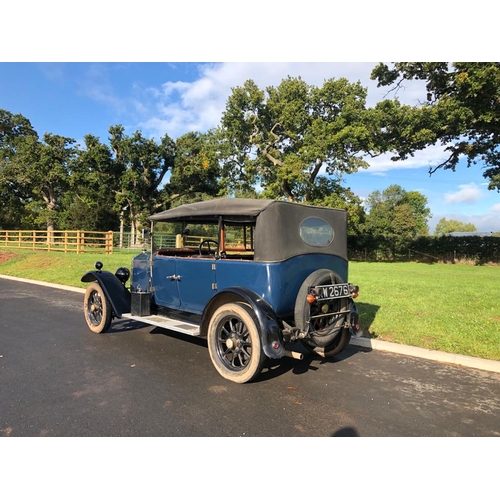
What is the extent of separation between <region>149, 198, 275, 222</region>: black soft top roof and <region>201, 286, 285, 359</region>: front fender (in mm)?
896

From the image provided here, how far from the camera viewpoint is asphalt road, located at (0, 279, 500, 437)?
2975 millimetres

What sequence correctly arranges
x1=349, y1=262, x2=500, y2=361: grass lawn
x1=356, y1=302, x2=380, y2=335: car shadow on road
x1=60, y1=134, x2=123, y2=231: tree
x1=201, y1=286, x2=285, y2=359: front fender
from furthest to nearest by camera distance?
x1=60, y1=134, x2=123, y2=231: tree < x1=356, y1=302, x2=380, y2=335: car shadow on road < x1=349, y1=262, x2=500, y2=361: grass lawn < x1=201, y1=286, x2=285, y2=359: front fender

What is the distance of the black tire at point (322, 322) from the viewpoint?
3916 millimetres

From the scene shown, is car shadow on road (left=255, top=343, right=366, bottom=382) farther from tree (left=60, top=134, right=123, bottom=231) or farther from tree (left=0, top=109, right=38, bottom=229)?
tree (left=0, top=109, right=38, bottom=229)

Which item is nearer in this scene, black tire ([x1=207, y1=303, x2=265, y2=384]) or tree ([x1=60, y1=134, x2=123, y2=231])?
black tire ([x1=207, y1=303, x2=265, y2=384])

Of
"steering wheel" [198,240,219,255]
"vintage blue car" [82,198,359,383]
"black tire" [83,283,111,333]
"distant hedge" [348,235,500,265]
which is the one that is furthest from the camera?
"distant hedge" [348,235,500,265]

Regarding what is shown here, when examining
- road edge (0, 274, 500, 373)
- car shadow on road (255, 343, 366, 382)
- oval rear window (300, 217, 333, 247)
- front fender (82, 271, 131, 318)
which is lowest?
car shadow on road (255, 343, 366, 382)

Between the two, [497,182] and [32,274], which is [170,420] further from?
[497,182]

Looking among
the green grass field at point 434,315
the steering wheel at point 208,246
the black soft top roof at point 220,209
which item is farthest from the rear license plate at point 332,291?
the green grass field at point 434,315

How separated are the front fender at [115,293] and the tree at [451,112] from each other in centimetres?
1653

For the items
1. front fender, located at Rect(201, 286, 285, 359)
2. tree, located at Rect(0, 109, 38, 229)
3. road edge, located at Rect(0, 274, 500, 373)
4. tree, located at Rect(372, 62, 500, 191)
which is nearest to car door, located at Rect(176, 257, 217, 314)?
front fender, located at Rect(201, 286, 285, 359)

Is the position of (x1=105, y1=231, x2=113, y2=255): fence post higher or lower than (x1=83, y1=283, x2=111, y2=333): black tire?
higher

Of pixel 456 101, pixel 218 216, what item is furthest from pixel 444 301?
pixel 456 101

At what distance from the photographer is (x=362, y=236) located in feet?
96.8
